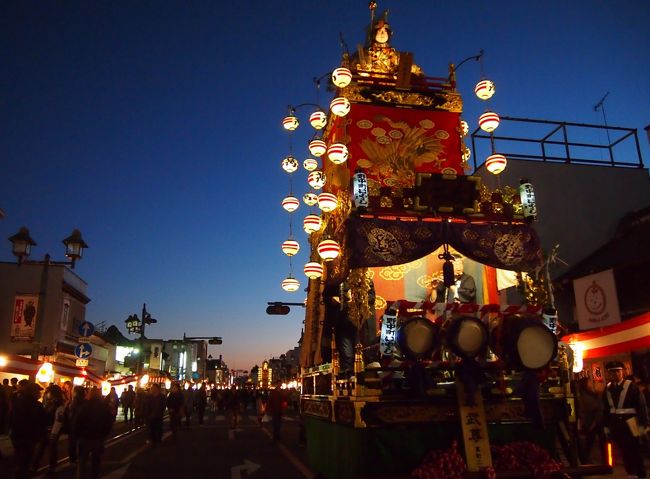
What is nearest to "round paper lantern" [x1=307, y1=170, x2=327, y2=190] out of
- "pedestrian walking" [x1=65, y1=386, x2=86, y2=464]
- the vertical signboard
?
"pedestrian walking" [x1=65, y1=386, x2=86, y2=464]

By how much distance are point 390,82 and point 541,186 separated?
11664 millimetres

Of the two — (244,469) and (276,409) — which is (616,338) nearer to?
(244,469)

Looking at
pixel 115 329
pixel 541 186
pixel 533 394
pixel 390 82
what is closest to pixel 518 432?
pixel 533 394

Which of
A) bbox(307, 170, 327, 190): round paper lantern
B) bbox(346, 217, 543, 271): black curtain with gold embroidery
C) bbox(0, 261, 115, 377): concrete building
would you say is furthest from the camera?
bbox(0, 261, 115, 377): concrete building

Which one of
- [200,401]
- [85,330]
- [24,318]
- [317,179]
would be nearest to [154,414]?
[85,330]

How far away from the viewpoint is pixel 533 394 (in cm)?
721

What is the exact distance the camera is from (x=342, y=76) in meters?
12.9

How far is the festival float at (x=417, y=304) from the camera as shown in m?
7.11

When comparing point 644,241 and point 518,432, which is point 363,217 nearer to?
point 518,432

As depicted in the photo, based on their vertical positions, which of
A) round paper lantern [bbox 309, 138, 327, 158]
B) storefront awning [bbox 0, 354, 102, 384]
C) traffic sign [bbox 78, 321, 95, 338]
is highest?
round paper lantern [bbox 309, 138, 327, 158]

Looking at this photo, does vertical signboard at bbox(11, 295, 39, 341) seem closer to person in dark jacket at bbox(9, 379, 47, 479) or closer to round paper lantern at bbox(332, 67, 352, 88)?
person in dark jacket at bbox(9, 379, 47, 479)

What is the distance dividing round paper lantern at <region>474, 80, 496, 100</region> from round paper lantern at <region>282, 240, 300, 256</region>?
6955mm

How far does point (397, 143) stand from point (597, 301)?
8.42 meters

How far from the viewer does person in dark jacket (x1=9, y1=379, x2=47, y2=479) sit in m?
8.41
